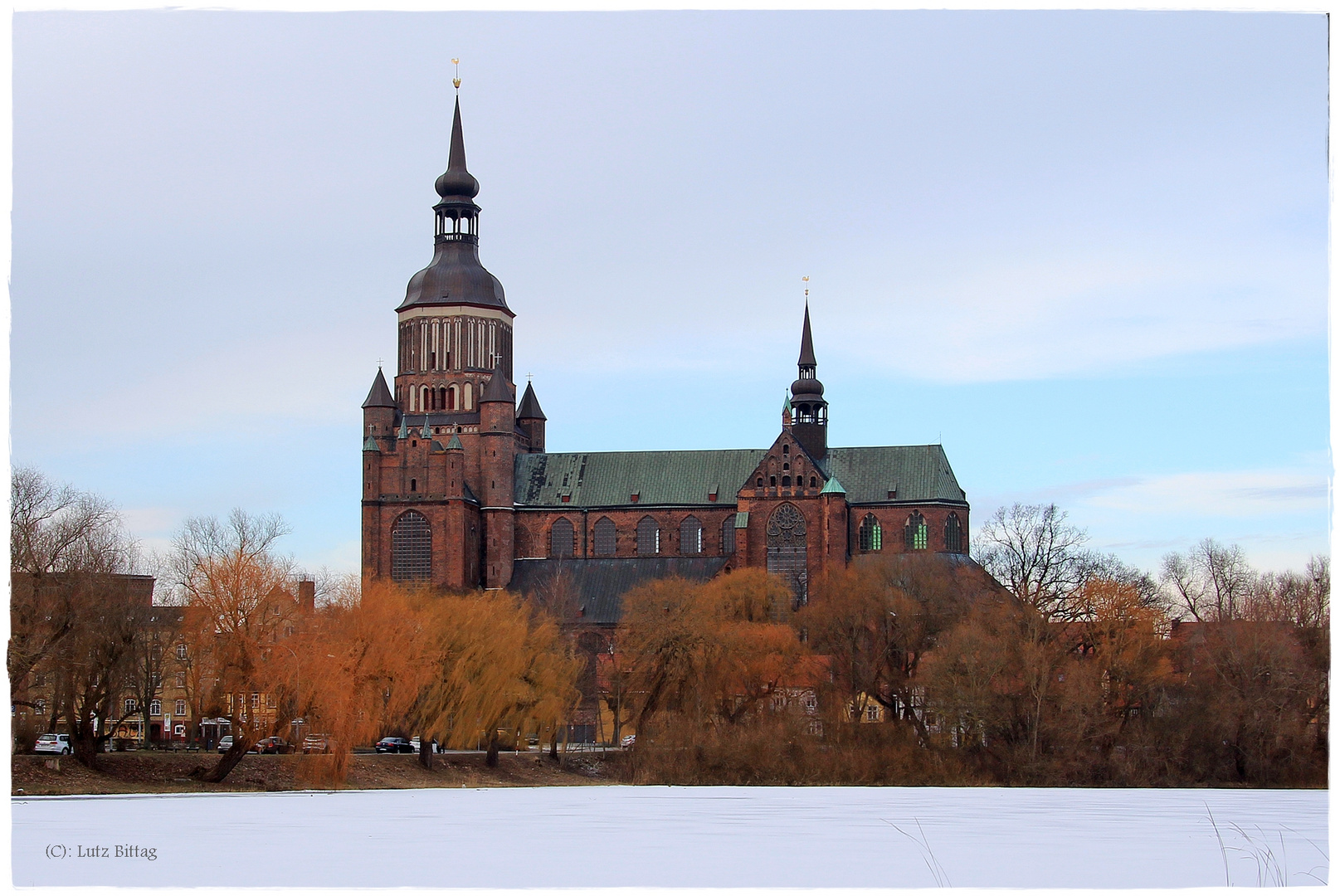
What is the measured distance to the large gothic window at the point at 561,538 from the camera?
4414 inches

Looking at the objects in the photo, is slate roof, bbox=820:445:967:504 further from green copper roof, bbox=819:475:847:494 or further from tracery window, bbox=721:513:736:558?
tracery window, bbox=721:513:736:558

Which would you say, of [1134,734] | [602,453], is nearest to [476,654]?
[1134,734]

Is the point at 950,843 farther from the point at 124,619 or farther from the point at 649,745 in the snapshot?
the point at 649,745

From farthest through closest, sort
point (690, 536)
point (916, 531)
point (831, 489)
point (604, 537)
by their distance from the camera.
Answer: point (604, 537) → point (690, 536) → point (916, 531) → point (831, 489)

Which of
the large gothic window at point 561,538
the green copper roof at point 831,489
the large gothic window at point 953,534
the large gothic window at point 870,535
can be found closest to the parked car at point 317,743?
the green copper roof at point 831,489

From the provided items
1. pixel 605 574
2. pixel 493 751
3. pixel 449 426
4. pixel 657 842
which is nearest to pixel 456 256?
pixel 449 426

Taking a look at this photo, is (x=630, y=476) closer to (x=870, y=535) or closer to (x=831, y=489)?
(x=831, y=489)

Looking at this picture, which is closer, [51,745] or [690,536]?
[51,745]

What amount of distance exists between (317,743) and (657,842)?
85.2ft

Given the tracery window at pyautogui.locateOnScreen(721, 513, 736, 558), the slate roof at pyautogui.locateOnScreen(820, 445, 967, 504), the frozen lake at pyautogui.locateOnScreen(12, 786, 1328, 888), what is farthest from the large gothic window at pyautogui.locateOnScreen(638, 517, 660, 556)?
the frozen lake at pyautogui.locateOnScreen(12, 786, 1328, 888)

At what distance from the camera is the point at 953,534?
109 meters

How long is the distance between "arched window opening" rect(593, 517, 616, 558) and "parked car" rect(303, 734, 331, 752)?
57022 millimetres

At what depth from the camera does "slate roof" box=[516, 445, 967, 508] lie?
362ft

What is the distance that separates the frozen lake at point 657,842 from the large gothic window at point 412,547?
186 feet
